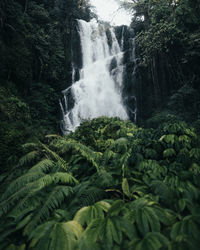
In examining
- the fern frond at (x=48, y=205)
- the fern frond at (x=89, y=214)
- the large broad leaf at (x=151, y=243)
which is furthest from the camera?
the fern frond at (x=48, y=205)

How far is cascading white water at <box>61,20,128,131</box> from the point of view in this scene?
12.6 meters

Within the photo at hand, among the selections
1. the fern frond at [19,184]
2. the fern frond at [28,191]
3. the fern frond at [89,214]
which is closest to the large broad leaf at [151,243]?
the fern frond at [89,214]

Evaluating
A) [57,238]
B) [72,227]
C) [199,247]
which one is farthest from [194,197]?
[57,238]

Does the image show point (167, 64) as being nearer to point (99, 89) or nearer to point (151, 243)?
point (99, 89)

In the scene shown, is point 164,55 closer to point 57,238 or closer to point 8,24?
point 8,24

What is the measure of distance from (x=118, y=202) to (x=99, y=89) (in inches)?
504

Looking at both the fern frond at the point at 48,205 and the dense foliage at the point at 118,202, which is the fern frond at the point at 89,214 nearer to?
the dense foliage at the point at 118,202

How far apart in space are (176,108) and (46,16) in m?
13.7

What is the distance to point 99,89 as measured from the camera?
44.7 feet

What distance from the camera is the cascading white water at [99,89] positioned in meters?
12.6

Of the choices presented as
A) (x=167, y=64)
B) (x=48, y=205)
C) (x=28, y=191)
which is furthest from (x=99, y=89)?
(x=48, y=205)

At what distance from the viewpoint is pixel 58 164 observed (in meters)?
2.74

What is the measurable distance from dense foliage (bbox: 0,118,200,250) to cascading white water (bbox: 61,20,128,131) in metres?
8.99

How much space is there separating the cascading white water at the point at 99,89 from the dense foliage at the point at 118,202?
8.99 m
